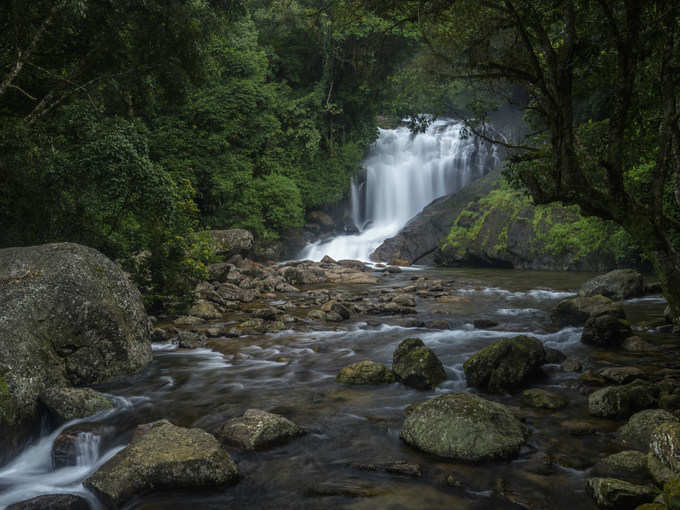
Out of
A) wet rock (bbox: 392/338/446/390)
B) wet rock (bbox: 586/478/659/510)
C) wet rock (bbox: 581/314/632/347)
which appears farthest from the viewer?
wet rock (bbox: 581/314/632/347)

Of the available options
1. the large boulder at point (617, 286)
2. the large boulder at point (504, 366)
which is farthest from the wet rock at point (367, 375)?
the large boulder at point (617, 286)

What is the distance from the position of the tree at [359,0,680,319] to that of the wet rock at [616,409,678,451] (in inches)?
50.1

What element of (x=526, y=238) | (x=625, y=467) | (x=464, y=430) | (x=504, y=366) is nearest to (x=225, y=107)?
(x=526, y=238)

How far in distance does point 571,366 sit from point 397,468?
409 centimetres

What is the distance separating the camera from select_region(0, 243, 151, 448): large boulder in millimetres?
5164

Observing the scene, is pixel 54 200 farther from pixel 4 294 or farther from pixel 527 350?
pixel 527 350

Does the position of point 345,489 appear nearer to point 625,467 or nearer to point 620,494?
point 620,494

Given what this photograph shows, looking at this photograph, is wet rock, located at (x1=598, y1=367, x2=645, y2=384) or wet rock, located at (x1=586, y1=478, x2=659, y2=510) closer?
wet rock, located at (x1=586, y1=478, x2=659, y2=510)

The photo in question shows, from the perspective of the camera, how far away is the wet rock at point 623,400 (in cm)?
510

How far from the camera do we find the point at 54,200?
9.93 metres

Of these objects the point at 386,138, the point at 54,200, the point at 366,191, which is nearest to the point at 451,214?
the point at 366,191

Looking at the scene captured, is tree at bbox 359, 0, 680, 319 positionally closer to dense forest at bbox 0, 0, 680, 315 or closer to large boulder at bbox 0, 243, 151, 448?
dense forest at bbox 0, 0, 680, 315

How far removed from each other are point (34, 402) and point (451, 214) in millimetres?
23431

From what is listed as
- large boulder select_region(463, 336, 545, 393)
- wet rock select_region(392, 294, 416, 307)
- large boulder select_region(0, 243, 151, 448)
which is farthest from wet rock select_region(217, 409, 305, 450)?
wet rock select_region(392, 294, 416, 307)
